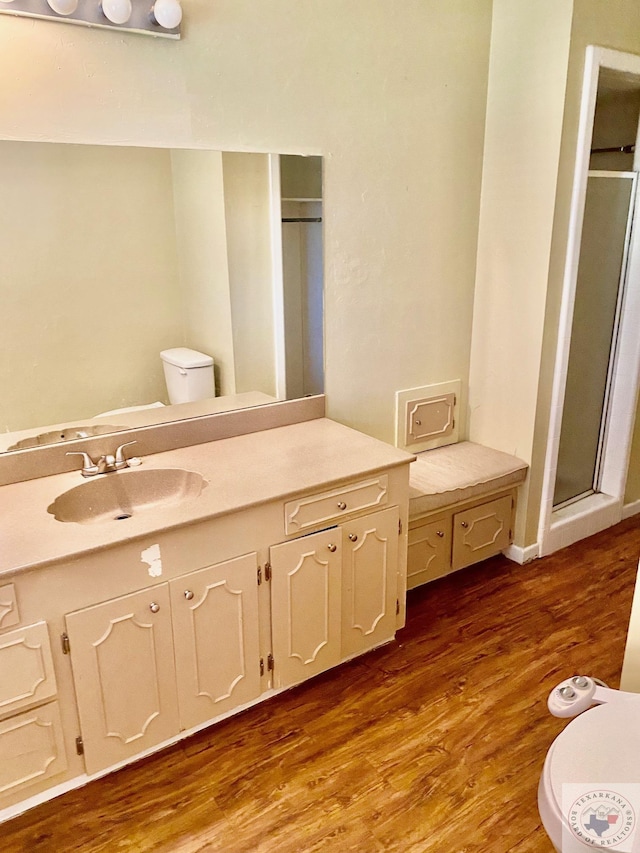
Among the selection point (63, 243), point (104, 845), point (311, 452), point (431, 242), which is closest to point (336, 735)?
point (104, 845)

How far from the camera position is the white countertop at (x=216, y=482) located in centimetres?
157

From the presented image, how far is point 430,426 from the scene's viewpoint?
289 centimetres

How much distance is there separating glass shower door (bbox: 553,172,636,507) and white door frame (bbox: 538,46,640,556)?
49mm

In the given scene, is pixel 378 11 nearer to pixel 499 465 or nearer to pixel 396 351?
pixel 396 351

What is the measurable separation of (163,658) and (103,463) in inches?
24.1

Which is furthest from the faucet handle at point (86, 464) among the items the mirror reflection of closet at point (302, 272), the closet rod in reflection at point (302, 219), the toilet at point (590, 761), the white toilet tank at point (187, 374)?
the toilet at point (590, 761)

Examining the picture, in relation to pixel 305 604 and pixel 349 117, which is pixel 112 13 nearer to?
pixel 349 117

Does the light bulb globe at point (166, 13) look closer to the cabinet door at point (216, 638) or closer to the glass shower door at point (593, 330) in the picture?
the cabinet door at point (216, 638)

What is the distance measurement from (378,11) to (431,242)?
85cm

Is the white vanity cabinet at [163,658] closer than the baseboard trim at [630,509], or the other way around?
the white vanity cabinet at [163,658]

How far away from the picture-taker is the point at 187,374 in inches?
86.7

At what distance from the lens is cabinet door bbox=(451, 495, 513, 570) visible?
8.98 ft

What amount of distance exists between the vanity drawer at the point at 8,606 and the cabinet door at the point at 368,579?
3.19ft

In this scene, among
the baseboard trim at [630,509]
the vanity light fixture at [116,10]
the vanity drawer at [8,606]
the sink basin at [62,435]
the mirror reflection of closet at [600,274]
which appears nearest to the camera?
the vanity drawer at [8,606]
